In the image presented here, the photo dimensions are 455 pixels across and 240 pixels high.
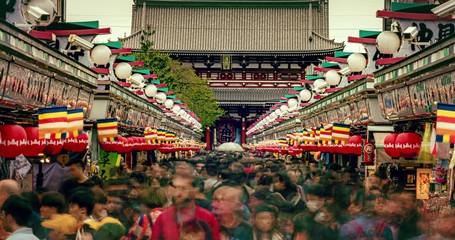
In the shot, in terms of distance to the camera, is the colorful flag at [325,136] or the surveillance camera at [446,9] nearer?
the surveillance camera at [446,9]

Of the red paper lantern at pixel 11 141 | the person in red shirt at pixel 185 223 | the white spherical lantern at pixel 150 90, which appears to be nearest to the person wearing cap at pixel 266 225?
the person in red shirt at pixel 185 223

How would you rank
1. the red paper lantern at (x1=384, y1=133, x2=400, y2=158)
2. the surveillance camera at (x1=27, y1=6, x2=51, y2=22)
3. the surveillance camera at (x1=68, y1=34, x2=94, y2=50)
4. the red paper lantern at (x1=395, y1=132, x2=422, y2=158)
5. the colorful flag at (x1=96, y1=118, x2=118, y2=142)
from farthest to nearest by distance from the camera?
the surveillance camera at (x1=68, y1=34, x2=94, y2=50) < the colorful flag at (x1=96, y1=118, x2=118, y2=142) < the red paper lantern at (x1=384, y1=133, x2=400, y2=158) < the surveillance camera at (x1=27, y1=6, x2=51, y2=22) < the red paper lantern at (x1=395, y1=132, x2=422, y2=158)

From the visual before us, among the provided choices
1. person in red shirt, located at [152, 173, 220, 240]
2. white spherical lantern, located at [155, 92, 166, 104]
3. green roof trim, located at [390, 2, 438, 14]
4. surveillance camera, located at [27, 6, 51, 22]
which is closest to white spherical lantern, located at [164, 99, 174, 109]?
white spherical lantern, located at [155, 92, 166, 104]

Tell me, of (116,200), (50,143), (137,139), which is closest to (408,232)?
(116,200)

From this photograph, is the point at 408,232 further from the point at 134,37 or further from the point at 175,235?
the point at 134,37

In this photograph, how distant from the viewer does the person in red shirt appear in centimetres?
775

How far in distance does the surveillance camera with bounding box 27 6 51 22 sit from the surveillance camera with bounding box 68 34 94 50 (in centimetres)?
469

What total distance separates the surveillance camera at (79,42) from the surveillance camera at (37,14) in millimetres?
4693

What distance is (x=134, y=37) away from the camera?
86.6m

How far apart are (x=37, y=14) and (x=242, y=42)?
7416 cm

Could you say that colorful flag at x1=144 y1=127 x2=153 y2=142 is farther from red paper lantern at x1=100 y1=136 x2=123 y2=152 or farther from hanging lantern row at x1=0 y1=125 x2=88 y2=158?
hanging lantern row at x1=0 y1=125 x2=88 y2=158

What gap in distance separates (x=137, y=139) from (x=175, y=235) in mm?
19407

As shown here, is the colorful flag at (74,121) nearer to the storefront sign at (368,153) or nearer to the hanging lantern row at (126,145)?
the hanging lantern row at (126,145)

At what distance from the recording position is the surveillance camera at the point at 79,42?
21.4 meters
